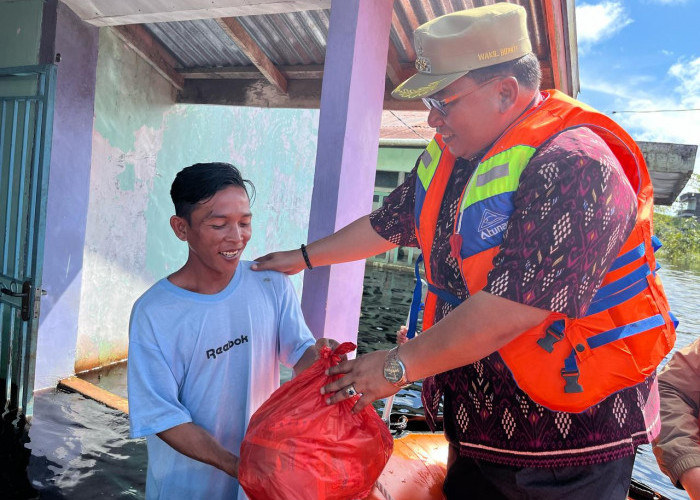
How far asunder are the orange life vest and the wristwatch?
10.6 inches

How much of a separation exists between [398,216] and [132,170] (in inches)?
171

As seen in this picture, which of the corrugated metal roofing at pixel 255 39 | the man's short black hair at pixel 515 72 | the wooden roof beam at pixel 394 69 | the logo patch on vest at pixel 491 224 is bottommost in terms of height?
the logo patch on vest at pixel 491 224

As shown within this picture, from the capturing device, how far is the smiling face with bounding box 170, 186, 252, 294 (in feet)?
5.79

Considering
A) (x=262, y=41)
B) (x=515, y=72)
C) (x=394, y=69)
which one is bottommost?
(x=515, y=72)

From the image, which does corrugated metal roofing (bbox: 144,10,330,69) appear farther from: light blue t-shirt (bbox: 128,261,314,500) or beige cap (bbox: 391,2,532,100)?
light blue t-shirt (bbox: 128,261,314,500)

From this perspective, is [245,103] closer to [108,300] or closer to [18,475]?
[108,300]

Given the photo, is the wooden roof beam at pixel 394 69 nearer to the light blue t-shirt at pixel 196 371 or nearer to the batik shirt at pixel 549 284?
the batik shirt at pixel 549 284

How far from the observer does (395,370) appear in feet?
4.59

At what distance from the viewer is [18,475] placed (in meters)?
3.48

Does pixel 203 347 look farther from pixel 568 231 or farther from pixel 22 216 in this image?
pixel 22 216

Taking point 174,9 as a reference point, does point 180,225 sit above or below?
below

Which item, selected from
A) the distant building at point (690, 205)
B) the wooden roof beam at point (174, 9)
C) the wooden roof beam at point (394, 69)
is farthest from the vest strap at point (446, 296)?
the distant building at point (690, 205)

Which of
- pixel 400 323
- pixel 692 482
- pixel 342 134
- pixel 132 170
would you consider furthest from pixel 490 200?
pixel 400 323

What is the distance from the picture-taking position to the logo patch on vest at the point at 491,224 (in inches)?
53.4
